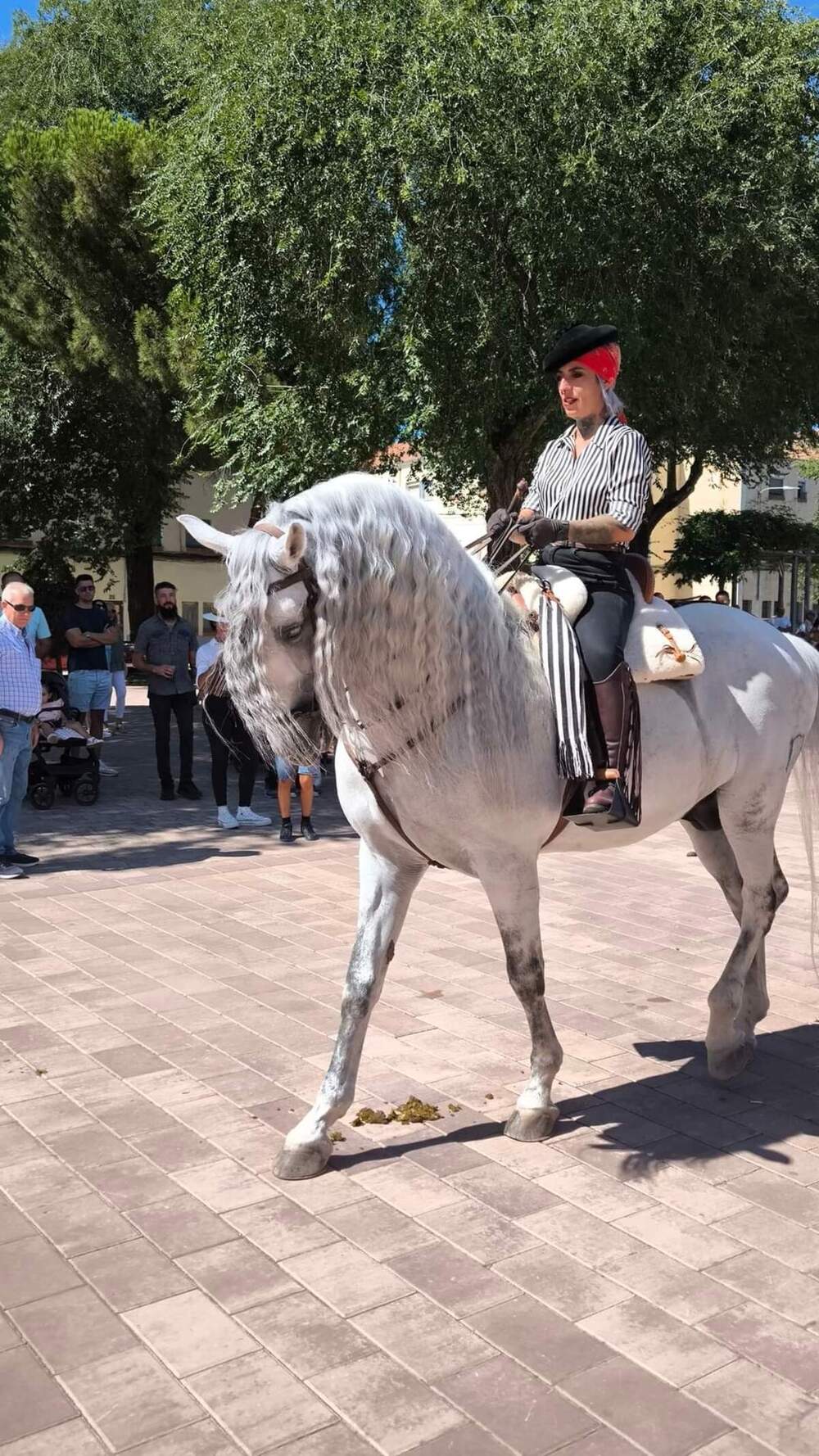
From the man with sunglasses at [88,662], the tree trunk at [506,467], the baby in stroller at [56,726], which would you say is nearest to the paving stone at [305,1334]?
the baby in stroller at [56,726]

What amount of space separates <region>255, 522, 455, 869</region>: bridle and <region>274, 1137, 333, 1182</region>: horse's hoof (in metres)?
1.01

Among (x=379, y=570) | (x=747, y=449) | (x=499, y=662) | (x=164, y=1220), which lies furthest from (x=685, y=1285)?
(x=747, y=449)

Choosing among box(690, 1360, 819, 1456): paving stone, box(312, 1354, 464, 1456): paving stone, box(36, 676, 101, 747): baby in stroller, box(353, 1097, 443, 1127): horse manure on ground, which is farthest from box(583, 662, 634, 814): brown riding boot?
box(36, 676, 101, 747): baby in stroller

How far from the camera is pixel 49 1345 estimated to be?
2.95 metres

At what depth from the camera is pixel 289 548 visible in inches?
121

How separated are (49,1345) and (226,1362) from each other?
1.52ft

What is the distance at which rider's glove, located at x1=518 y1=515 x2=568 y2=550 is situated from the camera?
3.81 metres

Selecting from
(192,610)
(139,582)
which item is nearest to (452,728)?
(139,582)

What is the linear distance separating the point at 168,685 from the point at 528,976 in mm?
8905

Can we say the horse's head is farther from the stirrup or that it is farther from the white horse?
the stirrup

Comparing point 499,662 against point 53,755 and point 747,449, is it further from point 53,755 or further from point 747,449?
point 747,449

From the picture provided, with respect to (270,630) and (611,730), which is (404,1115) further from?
(270,630)

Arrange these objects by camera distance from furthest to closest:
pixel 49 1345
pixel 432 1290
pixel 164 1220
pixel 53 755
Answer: pixel 53 755 → pixel 164 1220 → pixel 432 1290 → pixel 49 1345

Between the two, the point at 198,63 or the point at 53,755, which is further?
the point at 198,63
